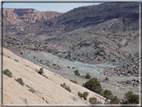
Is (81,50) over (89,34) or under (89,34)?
under

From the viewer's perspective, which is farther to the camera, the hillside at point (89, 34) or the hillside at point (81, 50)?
the hillside at point (89, 34)

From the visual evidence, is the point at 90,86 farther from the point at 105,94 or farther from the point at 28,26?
the point at 28,26

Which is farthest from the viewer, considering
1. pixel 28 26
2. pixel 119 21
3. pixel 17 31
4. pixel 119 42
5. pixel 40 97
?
pixel 28 26

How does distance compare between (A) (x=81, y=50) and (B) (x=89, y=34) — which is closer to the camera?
(A) (x=81, y=50)

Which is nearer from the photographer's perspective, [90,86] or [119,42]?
[90,86]

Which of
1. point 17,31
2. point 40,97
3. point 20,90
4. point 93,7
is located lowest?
point 40,97

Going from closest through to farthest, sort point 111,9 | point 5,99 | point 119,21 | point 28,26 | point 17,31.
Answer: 1. point 5,99
2. point 119,21
3. point 111,9
4. point 17,31
5. point 28,26

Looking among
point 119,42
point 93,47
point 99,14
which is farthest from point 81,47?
point 99,14

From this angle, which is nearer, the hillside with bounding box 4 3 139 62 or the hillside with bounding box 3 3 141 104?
the hillside with bounding box 3 3 141 104

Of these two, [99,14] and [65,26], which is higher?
[99,14]
